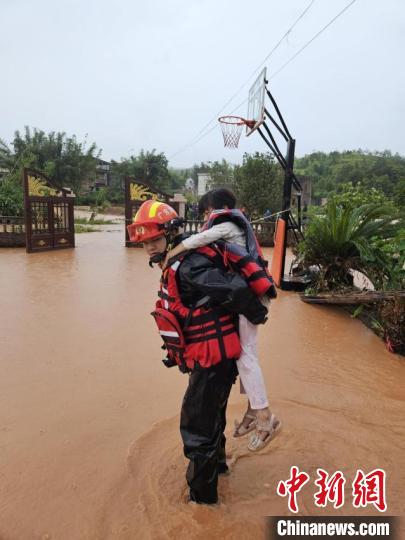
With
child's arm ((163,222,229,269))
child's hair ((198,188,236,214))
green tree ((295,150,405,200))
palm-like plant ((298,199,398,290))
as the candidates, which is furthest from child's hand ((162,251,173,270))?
green tree ((295,150,405,200))

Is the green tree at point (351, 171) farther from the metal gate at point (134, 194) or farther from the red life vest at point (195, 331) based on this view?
the red life vest at point (195, 331)

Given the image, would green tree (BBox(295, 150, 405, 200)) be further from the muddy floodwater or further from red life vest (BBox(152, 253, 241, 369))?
red life vest (BBox(152, 253, 241, 369))

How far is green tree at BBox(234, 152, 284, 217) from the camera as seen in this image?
20578 millimetres

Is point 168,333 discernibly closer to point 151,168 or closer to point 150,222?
point 150,222

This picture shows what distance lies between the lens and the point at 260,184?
67.5ft

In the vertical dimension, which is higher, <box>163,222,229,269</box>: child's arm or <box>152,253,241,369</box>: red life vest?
<box>163,222,229,269</box>: child's arm

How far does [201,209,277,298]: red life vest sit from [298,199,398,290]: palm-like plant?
4121 millimetres

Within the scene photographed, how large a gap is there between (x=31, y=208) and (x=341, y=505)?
11.2 meters

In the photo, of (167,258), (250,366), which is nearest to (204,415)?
(250,366)

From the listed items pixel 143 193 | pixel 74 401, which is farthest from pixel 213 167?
pixel 74 401

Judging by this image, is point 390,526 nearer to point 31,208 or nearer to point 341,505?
point 341,505

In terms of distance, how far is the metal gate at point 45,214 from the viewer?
1143cm

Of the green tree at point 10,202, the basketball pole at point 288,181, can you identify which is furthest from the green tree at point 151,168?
the basketball pole at point 288,181

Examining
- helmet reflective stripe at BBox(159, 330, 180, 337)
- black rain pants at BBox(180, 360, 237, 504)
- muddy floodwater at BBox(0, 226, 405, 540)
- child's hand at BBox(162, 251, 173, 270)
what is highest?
child's hand at BBox(162, 251, 173, 270)
